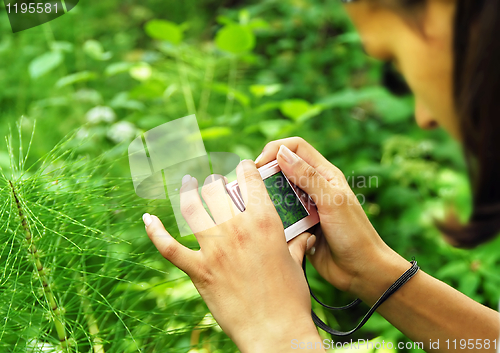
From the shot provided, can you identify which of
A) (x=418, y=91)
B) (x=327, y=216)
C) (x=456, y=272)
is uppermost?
(x=418, y=91)

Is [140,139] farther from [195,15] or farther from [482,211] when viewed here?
[195,15]

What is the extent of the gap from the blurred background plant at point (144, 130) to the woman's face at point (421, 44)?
225 mm

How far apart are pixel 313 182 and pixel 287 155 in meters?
0.05

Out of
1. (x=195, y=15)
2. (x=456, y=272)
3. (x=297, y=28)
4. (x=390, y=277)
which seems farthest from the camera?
(x=195, y=15)

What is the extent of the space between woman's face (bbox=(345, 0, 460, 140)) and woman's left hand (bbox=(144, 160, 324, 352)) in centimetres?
23

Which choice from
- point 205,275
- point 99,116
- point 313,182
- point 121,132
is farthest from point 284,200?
point 99,116

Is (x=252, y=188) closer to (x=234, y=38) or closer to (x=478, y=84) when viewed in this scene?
(x=478, y=84)

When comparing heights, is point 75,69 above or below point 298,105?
below

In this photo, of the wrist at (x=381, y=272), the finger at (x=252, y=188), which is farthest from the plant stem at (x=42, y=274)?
the wrist at (x=381, y=272)

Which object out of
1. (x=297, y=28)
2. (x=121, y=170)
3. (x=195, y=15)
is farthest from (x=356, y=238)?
(x=195, y=15)

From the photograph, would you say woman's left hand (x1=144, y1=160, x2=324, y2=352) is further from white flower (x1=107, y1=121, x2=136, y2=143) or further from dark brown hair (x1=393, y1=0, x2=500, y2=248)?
white flower (x1=107, y1=121, x2=136, y2=143)

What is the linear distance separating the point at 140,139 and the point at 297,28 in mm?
1253

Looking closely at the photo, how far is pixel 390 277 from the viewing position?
551mm

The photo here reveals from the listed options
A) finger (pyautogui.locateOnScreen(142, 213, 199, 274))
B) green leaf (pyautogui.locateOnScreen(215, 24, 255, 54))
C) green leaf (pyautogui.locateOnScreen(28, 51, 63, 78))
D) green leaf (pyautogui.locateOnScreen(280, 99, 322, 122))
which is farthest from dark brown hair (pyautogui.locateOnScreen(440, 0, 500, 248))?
green leaf (pyautogui.locateOnScreen(28, 51, 63, 78))
